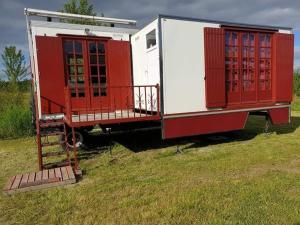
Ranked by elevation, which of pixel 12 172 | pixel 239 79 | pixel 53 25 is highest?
pixel 53 25

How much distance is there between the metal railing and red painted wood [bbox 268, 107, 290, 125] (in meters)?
3.44

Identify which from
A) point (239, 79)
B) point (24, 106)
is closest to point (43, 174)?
point (239, 79)

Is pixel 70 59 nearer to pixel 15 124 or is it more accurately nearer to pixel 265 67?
pixel 15 124

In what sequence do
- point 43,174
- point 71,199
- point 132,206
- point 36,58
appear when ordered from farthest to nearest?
point 36,58 < point 43,174 < point 71,199 < point 132,206

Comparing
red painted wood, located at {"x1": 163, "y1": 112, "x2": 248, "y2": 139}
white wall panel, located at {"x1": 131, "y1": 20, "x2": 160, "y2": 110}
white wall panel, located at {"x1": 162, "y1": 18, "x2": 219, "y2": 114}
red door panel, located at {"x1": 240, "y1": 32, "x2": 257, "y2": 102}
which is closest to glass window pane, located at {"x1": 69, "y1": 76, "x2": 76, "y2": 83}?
white wall panel, located at {"x1": 131, "y1": 20, "x2": 160, "y2": 110}

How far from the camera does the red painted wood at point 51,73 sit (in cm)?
691

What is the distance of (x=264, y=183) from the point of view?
455 centimetres

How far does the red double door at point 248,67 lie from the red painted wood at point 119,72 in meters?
2.56

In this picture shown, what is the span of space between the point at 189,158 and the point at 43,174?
2949 millimetres

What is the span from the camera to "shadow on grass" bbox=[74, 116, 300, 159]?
767cm

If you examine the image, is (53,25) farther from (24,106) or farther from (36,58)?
(24,106)

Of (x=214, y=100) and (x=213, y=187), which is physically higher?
(x=214, y=100)

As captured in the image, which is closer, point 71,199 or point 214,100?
point 71,199

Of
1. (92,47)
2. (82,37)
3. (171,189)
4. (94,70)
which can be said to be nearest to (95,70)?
(94,70)
